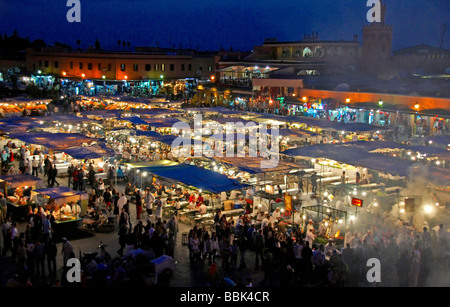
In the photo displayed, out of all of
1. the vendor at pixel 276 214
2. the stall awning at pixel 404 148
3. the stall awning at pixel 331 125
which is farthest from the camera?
the stall awning at pixel 331 125

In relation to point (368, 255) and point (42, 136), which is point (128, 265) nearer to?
point (368, 255)

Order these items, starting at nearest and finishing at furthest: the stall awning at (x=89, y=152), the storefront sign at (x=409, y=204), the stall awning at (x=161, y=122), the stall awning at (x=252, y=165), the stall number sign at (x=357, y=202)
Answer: the stall number sign at (x=357, y=202)
the storefront sign at (x=409, y=204)
the stall awning at (x=252, y=165)
the stall awning at (x=89, y=152)
the stall awning at (x=161, y=122)

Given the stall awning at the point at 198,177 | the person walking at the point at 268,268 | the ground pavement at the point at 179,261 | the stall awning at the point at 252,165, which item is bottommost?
the ground pavement at the point at 179,261

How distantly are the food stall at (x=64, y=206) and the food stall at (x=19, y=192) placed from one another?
1.65 ft

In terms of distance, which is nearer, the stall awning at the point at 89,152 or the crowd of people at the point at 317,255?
the crowd of people at the point at 317,255

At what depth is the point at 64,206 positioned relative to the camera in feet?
44.9

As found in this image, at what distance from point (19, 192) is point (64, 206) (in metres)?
2.01

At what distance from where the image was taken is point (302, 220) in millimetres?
13906

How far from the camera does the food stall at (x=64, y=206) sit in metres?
13.1

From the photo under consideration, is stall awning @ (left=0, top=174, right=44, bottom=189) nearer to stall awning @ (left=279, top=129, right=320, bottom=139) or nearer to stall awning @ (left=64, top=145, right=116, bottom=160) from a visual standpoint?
stall awning @ (left=64, top=145, right=116, bottom=160)

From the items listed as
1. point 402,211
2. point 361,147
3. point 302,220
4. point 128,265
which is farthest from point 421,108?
point 128,265

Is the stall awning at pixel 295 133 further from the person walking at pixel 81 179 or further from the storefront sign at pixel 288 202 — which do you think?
the person walking at pixel 81 179

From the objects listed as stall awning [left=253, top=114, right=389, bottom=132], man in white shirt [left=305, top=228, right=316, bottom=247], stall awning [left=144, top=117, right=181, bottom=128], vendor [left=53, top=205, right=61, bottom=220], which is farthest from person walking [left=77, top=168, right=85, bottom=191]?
A: stall awning [left=253, top=114, right=389, bottom=132]

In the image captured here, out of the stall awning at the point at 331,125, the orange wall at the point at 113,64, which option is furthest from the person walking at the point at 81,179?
the orange wall at the point at 113,64
